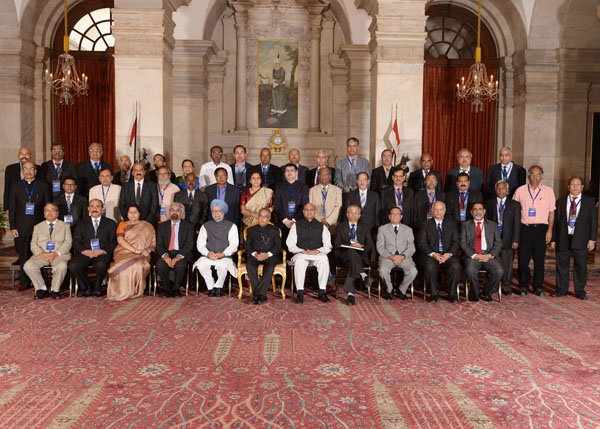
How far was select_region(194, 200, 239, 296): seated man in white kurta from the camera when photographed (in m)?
6.61

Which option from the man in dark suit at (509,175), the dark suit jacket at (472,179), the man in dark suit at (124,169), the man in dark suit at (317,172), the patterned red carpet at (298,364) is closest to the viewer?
the patterned red carpet at (298,364)

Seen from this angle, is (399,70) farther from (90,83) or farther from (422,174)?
(90,83)

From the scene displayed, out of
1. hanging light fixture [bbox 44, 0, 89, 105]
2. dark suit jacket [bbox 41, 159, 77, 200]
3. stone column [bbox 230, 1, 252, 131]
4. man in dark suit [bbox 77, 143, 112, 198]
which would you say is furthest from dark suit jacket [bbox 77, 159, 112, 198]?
stone column [bbox 230, 1, 252, 131]

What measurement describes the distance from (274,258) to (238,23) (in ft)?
25.3

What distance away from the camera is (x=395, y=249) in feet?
21.9

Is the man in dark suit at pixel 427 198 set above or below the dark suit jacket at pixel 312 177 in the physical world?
below

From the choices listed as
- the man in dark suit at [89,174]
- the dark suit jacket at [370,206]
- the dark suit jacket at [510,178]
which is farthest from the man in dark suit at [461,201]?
the man in dark suit at [89,174]

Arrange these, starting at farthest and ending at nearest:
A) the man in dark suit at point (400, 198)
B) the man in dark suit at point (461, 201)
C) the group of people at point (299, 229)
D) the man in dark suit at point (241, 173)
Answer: the man in dark suit at point (241, 173) < the man in dark suit at point (400, 198) < the man in dark suit at point (461, 201) < the group of people at point (299, 229)

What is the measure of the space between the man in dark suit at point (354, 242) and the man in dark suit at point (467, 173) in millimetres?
1334

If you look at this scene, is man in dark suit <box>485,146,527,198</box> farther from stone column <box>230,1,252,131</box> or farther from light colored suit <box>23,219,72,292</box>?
stone column <box>230,1,252,131</box>

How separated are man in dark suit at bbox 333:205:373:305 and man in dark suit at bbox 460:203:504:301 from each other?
3.81ft

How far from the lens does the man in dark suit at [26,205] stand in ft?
22.7

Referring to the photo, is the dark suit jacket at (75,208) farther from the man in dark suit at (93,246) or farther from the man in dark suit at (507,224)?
the man in dark suit at (507,224)

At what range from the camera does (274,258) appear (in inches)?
259
